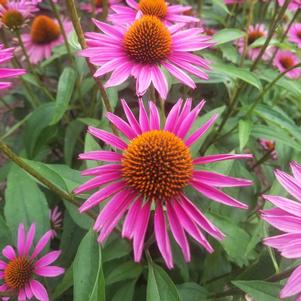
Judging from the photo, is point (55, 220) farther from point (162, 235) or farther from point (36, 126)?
point (162, 235)

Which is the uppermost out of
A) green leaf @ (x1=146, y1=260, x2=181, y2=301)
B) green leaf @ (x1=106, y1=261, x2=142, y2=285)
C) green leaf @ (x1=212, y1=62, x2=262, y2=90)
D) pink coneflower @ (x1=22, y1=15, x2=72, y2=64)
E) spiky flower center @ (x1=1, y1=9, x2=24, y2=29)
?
spiky flower center @ (x1=1, y1=9, x2=24, y2=29)

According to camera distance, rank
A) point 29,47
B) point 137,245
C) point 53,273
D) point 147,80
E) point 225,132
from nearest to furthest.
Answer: point 137,245, point 147,80, point 53,273, point 225,132, point 29,47

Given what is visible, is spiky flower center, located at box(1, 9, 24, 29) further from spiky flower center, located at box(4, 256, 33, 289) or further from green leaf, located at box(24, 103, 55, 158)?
spiky flower center, located at box(4, 256, 33, 289)

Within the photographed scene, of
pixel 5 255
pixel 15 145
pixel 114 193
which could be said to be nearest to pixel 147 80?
pixel 114 193

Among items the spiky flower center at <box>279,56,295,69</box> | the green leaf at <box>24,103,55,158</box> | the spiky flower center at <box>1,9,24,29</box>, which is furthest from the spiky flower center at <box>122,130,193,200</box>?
the spiky flower center at <box>279,56,295,69</box>

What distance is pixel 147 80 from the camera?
3.70 ft

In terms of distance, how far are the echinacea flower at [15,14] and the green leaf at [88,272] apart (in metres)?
1.20

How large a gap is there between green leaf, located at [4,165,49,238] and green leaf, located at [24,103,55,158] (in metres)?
0.33

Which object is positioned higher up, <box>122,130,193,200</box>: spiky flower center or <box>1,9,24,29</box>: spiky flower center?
<box>1,9,24,29</box>: spiky flower center

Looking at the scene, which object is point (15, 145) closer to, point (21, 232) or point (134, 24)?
point (21, 232)

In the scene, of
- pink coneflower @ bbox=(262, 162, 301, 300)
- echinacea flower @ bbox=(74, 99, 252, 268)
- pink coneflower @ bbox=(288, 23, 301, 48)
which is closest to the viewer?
pink coneflower @ bbox=(262, 162, 301, 300)

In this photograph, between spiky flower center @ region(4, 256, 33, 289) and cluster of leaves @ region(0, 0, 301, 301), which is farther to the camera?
spiky flower center @ region(4, 256, 33, 289)

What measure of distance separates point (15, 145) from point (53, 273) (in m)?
1.04

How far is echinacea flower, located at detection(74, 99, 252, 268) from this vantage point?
90cm
